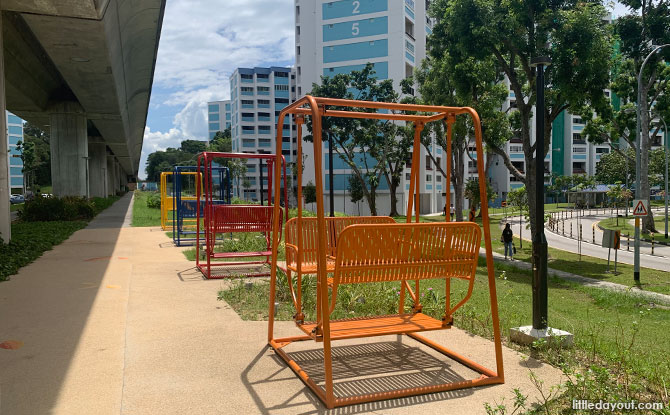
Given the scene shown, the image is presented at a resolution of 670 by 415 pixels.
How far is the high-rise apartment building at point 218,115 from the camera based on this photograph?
13862 cm

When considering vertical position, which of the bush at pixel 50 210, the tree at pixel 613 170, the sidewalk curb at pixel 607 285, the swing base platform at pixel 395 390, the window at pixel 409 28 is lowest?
the sidewalk curb at pixel 607 285

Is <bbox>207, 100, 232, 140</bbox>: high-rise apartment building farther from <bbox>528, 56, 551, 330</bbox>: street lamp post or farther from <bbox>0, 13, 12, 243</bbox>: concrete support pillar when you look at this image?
<bbox>528, 56, 551, 330</bbox>: street lamp post

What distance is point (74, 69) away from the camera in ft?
63.3

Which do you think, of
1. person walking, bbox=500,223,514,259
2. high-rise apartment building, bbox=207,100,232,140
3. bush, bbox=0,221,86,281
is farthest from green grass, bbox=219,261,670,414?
high-rise apartment building, bbox=207,100,232,140

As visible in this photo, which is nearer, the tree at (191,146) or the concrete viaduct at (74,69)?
the concrete viaduct at (74,69)

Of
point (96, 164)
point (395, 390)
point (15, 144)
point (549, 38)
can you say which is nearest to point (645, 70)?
point (549, 38)

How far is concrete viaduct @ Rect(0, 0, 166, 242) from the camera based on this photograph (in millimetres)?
13445

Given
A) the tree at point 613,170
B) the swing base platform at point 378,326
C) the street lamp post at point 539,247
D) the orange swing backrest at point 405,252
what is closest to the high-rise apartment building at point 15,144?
the tree at point 613,170

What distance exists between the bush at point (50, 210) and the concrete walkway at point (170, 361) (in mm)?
16161

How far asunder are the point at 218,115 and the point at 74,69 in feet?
404

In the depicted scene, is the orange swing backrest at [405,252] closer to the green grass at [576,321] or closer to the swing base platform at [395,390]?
the swing base platform at [395,390]

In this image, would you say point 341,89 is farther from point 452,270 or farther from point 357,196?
point 452,270

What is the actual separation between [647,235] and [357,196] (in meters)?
26.2

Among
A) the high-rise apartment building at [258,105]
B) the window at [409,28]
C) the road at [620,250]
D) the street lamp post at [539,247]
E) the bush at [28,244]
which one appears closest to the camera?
the street lamp post at [539,247]
